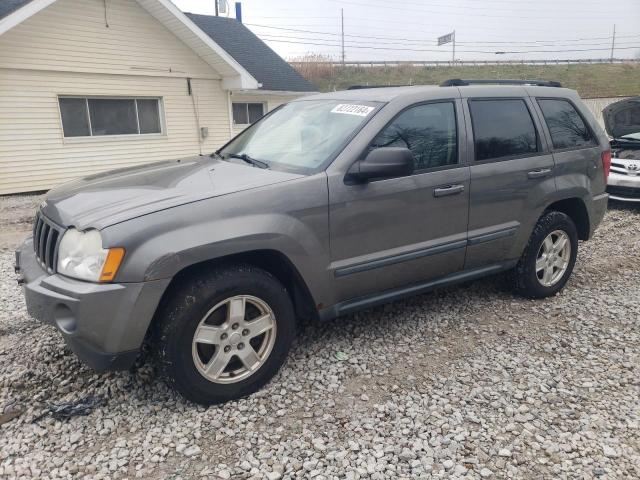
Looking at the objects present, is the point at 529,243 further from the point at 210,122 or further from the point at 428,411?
the point at 210,122

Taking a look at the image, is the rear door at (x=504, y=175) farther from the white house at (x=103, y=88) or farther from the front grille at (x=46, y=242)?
the white house at (x=103, y=88)

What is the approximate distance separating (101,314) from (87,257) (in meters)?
0.31

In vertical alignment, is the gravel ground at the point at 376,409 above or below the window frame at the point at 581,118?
below

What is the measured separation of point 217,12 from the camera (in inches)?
790

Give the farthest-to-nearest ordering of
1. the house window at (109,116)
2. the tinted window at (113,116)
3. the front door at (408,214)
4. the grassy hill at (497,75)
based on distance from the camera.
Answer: the grassy hill at (497,75) → the tinted window at (113,116) → the house window at (109,116) → the front door at (408,214)

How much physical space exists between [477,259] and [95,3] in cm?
1140

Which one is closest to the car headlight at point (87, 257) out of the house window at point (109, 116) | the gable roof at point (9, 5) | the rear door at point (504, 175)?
the rear door at point (504, 175)

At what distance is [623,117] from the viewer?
882 cm

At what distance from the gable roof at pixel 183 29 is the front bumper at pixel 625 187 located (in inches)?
363

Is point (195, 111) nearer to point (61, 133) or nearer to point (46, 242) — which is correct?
point (61, 133)

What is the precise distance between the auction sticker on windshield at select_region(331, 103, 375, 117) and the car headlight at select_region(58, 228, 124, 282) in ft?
6.07

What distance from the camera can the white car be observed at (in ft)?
27.0

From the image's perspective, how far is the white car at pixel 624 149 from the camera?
8227 mm

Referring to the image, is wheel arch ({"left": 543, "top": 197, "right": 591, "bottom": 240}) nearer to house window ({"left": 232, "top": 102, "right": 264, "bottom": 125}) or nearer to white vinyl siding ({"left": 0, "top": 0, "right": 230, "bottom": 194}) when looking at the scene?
white vinyl siding ({"left": 0, "top": 0, "right": 230, "bottom": 194})
